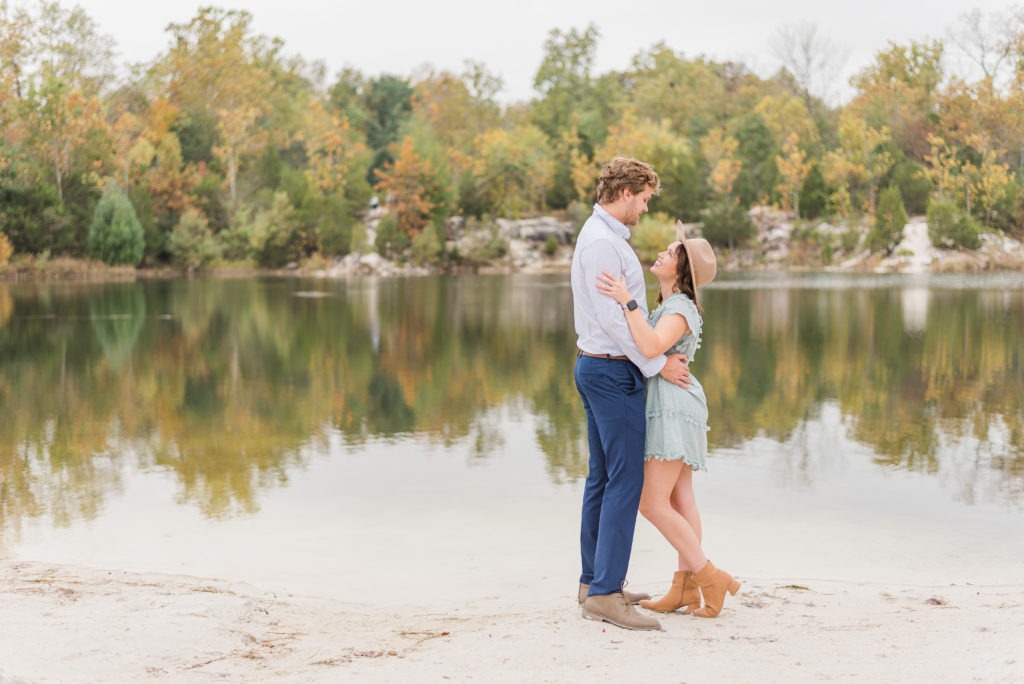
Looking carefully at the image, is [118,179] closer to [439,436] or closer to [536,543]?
[439,436]

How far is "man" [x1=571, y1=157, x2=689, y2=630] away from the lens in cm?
435

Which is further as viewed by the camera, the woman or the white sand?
the woman

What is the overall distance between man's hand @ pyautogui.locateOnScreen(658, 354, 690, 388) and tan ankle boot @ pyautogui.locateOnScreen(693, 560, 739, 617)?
714 millimetres

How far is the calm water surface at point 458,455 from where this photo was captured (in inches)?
231

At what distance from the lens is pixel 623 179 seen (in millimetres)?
4379

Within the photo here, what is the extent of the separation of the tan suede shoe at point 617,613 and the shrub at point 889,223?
48.0 metres

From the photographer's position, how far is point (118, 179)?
1959 inches

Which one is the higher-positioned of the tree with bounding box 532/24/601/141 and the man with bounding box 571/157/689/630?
the tree with bounding box 532/24/601/141

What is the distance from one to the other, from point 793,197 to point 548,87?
86.2 feet

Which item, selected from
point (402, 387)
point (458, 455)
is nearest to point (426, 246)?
point (402, 387)

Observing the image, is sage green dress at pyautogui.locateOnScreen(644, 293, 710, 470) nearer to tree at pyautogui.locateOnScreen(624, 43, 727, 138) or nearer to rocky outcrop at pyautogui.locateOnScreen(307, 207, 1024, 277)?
rocky outcrop at pyautogui.locateOnScreen(307, 207, 1024, 277)

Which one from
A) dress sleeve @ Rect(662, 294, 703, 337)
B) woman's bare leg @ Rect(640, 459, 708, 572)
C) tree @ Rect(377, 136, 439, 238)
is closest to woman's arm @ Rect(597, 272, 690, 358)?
dress sleeve @ Rect(662, 294, 703, 337)

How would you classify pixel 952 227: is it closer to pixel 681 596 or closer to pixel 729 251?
pixel 729 251

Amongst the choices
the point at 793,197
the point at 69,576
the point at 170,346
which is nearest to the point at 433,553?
the point at 69,576
